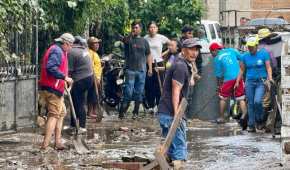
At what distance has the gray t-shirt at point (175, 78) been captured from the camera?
9.79 metres

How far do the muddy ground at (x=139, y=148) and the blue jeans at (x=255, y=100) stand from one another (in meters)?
0.33

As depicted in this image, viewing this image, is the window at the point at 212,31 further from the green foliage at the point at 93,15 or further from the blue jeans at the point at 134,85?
the blue jeans at the point at 134,85

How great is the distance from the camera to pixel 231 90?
1717 cm

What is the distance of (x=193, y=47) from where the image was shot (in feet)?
32.3

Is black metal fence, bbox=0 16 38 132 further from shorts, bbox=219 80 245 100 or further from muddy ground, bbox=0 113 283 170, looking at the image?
shorts, bbox=219 80 245 100

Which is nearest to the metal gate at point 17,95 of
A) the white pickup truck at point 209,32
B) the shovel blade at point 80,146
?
the shovel blade at point 80,146

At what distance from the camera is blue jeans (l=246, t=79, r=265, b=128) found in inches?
588

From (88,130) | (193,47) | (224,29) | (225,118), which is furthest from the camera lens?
(224,29)

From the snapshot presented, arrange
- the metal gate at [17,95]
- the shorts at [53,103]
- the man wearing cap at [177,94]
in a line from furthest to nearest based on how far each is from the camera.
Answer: the metal gate at [17,95] → the shorts at [53,103] → the man wearing cap at [177,94]

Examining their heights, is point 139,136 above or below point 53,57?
below

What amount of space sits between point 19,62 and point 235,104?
4820 mm

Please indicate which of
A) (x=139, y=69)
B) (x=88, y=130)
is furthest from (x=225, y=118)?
(x=88, y=130)

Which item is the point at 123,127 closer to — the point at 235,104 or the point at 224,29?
the point at 235,104

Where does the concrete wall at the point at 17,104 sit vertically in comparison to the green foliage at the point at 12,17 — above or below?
below
